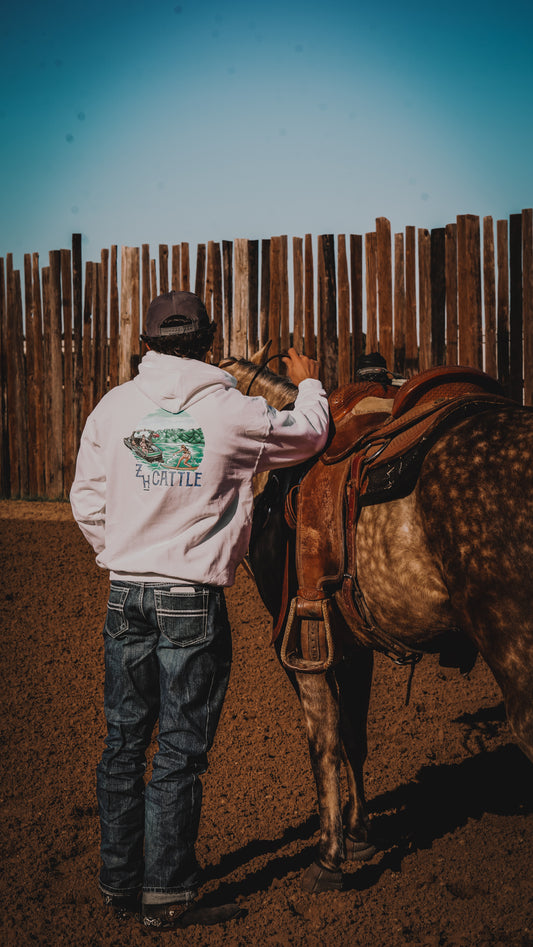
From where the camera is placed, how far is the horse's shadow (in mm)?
3109

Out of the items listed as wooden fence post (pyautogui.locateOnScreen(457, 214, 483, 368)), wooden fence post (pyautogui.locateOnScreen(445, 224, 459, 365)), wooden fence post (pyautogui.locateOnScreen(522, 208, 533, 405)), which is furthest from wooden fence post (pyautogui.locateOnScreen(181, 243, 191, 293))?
wooden fence post (pyautogui.locateOnScreen(522, 208, 533, 405))

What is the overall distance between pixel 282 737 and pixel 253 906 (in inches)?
61.4

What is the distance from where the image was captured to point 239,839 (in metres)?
3.39

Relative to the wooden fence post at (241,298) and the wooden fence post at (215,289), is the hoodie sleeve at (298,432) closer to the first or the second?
the wooden fence post at (241,298)

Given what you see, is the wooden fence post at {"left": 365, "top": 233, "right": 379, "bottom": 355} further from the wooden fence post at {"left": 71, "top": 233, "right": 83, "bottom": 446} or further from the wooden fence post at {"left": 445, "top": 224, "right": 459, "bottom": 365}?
the wooden fence post at {"left": 71, "top": 233, "right": 83, "bottom": 446}

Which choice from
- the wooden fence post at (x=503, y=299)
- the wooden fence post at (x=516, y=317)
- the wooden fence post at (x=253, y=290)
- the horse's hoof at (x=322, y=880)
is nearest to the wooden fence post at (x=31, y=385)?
the wooden fence post at (x=253, y=290)

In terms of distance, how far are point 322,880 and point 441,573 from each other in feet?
4.58

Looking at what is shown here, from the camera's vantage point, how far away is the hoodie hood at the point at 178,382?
2.51m

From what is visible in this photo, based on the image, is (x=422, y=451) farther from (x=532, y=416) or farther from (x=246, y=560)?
(x=246, y=560)

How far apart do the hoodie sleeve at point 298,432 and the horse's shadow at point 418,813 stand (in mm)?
1742

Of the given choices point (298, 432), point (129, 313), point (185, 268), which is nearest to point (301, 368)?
point (298, 432)

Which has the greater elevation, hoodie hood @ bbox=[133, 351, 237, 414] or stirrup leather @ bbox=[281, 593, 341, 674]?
hoodie hood @ bbox=[133, 351, 237, 414]

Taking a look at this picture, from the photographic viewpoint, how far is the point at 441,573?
2357 millimetres

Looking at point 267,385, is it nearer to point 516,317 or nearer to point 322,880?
point 322,880
